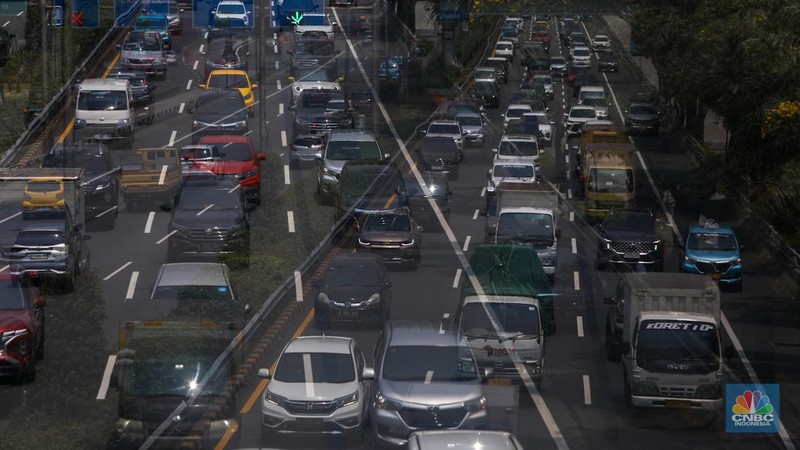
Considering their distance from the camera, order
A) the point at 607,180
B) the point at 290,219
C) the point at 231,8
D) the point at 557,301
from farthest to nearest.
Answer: the point at 231,8 < the point at 607,180 < the point at 290,219 < the point at 557,301

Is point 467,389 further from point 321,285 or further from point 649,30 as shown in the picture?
point 649,30

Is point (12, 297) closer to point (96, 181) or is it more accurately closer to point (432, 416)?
point (432, 416)

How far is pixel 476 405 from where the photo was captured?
1831cm

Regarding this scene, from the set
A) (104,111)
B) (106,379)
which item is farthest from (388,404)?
(104,111)

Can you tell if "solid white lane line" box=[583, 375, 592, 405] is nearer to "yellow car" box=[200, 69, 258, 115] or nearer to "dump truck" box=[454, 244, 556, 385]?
"dump truck" box=[454, 244, 556, 385]

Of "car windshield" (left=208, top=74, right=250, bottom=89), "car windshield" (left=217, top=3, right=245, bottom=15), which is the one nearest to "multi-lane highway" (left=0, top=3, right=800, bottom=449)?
"car windshield" (left=208, top=74, right=250, bottom=89)

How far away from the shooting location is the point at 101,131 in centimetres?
4322

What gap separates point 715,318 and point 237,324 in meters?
8.87

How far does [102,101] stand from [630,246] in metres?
20.2

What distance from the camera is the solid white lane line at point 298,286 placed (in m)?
27.6

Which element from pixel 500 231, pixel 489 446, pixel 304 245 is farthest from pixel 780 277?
pixel 489 446

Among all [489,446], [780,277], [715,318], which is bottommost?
[780,277]

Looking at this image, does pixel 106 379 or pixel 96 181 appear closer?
pixel 106 379

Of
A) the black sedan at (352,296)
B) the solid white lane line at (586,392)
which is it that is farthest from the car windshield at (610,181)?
the solid white lane line at (586,392)
